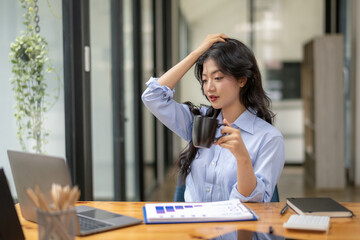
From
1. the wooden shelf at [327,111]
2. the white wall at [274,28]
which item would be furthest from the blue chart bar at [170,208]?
the white wall at [274,28]

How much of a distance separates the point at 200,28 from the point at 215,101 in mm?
5032

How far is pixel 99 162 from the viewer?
2.94m

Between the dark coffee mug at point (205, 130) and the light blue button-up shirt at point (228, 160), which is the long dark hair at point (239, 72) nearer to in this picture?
the light blue button-up shirt at point (228, 160)

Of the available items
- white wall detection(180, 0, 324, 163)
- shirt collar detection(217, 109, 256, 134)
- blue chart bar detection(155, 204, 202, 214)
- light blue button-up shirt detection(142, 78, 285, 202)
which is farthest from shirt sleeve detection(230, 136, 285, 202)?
white wall detection(180, 0, 324, 163)

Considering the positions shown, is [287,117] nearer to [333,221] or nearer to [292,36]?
[292,36]

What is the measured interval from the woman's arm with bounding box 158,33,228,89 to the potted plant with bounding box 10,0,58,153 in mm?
517

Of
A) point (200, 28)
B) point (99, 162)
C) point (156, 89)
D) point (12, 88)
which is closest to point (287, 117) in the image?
point (200, 28)

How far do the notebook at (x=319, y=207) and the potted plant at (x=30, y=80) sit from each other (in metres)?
1.06

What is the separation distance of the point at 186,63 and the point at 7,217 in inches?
40.9

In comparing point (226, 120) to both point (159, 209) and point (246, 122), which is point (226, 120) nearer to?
point (246, 122)

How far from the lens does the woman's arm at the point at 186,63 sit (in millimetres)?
1908

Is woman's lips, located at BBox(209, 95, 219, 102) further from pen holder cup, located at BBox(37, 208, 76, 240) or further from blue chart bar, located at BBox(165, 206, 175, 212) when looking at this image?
pen holder cup, located at BBox(37, 208, 76, 240)

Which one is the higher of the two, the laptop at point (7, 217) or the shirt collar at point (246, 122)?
the shirt collar at point (246, 122)

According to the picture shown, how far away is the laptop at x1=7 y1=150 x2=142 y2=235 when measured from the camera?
1.13 m
